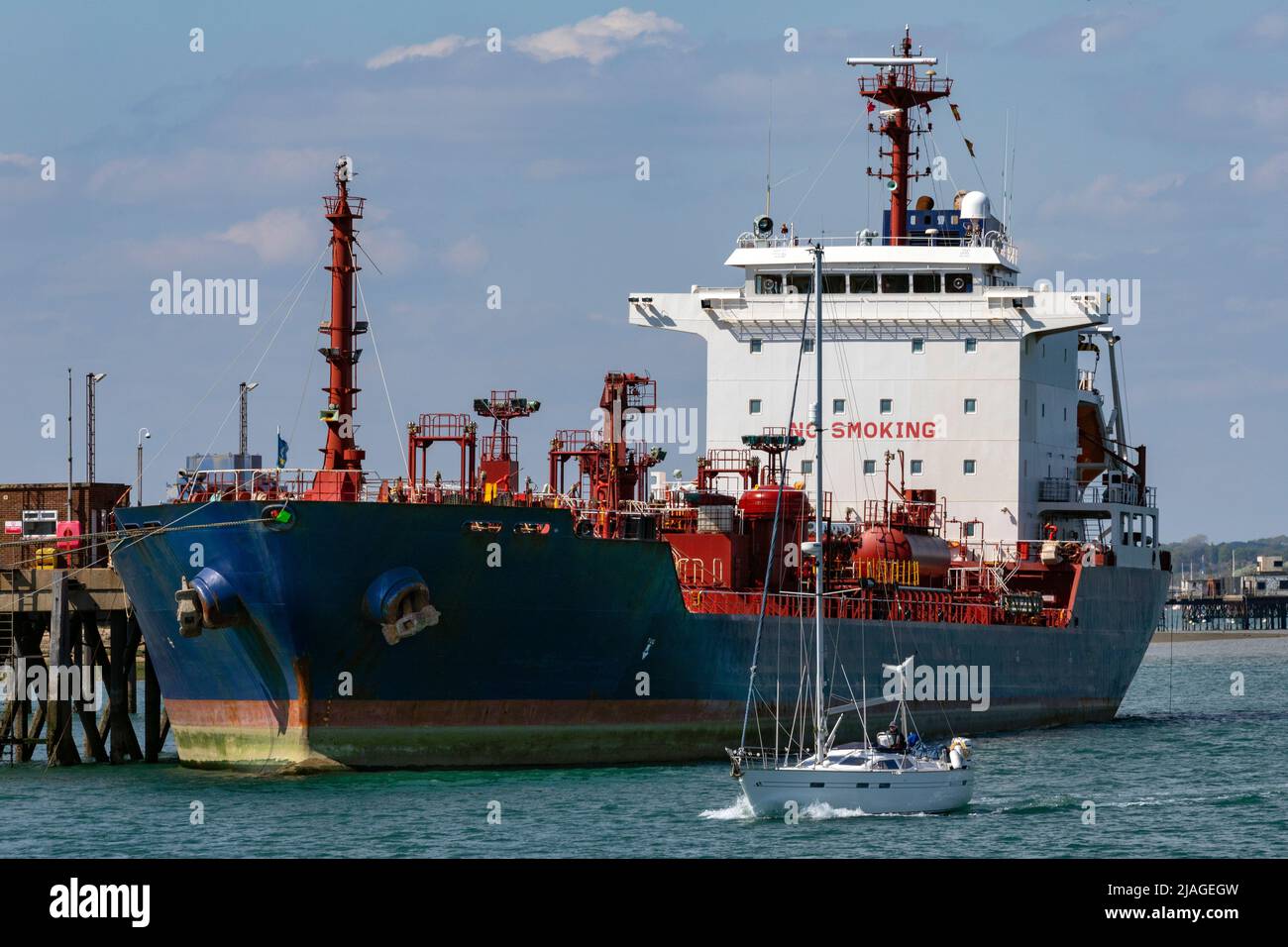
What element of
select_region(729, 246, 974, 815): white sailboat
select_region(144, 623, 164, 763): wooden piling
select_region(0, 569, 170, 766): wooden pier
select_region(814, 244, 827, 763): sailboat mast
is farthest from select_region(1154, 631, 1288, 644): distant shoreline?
select_region(729, 246, 974, 815): white sailboat

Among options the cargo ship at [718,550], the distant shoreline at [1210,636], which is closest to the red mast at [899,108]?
the cargo ship at [718,550]

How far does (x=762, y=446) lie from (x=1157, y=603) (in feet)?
73.8

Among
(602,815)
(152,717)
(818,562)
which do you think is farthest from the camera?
(152,717)

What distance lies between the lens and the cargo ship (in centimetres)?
3619

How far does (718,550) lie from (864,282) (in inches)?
464

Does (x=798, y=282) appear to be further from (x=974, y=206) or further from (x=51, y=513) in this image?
(x=51, y=513)

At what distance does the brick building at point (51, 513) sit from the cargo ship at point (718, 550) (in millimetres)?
9373

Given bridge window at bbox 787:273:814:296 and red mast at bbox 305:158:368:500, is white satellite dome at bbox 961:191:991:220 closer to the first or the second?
bridge window at bbox 787:273:814:296

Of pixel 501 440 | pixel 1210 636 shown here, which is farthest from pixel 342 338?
pixel 1210 636

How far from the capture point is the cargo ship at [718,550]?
36.2 m

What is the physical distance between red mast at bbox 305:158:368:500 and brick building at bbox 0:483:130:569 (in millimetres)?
9593

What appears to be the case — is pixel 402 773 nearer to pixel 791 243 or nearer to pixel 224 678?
pixel 224 678

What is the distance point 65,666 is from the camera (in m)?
41.4
